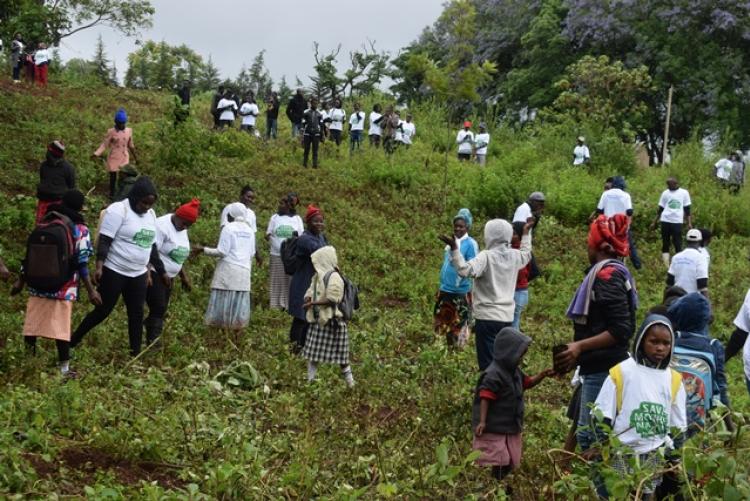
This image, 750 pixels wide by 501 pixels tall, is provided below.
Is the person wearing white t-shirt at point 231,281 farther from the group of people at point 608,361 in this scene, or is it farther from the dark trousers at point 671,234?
the dark trousers at point 671,234

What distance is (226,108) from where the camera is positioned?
25.6 meters

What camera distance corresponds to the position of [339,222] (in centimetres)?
1778

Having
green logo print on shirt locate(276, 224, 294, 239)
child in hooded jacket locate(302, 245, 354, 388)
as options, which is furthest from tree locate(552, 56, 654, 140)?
child in hooded jacket locate(302, 245, 354, 388)

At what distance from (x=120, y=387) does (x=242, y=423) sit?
1.01 m

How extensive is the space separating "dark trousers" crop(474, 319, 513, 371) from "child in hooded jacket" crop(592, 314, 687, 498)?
2491mm

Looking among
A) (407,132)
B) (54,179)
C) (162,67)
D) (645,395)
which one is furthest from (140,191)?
(162,67)

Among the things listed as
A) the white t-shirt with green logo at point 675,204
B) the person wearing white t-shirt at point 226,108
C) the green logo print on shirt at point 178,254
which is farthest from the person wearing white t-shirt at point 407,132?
the green logo print on shirt at point 178,254

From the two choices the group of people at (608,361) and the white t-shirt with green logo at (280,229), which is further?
the white t-shirt with green logo at (280,229)

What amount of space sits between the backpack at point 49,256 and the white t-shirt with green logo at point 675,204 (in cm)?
1198

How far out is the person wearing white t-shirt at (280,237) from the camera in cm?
1212

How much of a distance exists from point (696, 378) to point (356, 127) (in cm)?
1878

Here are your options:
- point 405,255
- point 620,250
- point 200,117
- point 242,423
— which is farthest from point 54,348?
point 200,117

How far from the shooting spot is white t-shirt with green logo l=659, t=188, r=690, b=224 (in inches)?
674

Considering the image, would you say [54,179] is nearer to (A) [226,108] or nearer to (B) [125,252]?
(B) [125,252]
